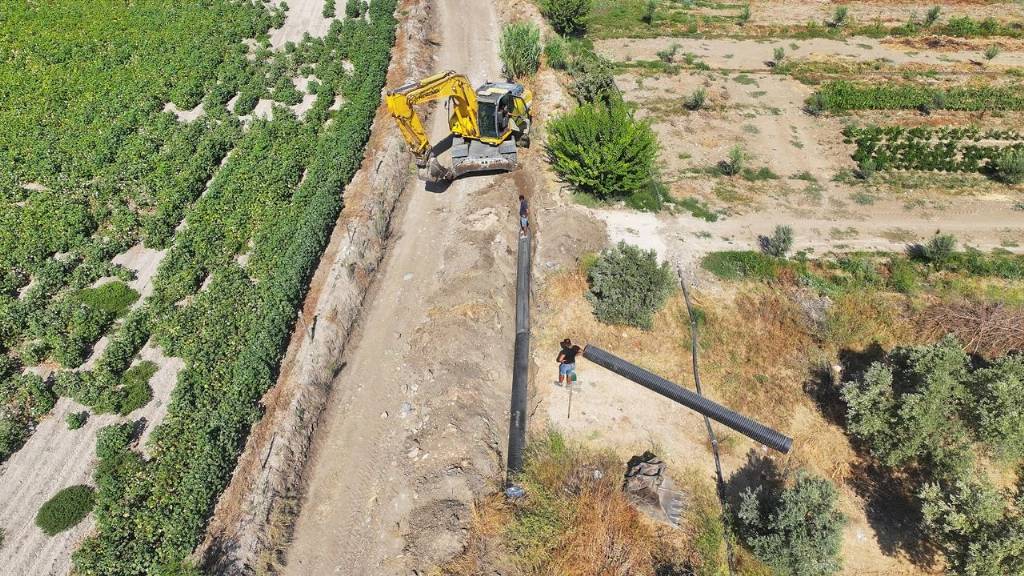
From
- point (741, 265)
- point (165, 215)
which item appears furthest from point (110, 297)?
point (741, 265)

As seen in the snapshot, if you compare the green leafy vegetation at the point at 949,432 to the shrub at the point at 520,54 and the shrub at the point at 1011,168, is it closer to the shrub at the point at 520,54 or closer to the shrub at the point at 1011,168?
the shrub at the point at 1011,168

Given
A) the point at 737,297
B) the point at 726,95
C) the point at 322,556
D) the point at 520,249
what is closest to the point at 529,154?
the point at 520,249

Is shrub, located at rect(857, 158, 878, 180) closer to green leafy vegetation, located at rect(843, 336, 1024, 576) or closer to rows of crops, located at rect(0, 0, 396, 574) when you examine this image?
green leafy vegetation, located at rect(843, 336, 1024, 576)

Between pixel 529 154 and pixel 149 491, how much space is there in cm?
2160

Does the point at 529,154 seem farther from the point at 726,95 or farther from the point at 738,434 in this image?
the point at 738,434

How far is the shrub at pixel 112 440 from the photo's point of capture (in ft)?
56.8

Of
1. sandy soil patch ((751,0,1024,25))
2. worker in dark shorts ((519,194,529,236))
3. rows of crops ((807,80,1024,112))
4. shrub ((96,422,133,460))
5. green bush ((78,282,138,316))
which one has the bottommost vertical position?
shrub ((96,422,133,460))

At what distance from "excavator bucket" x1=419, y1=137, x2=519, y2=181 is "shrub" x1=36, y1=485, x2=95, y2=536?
702 inches

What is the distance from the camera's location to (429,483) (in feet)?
54.9

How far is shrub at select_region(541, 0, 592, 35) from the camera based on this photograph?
135 feet

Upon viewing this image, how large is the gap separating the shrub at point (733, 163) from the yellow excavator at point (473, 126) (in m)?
10.6

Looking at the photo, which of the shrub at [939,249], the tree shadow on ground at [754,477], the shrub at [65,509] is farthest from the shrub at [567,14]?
the shrub at [65,509]

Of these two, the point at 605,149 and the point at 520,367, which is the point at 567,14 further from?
the point at 520,367

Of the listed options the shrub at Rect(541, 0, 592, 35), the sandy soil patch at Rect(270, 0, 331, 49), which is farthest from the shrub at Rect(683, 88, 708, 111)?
the sandy soil patch at Rect(270, 0, 331, 49)
